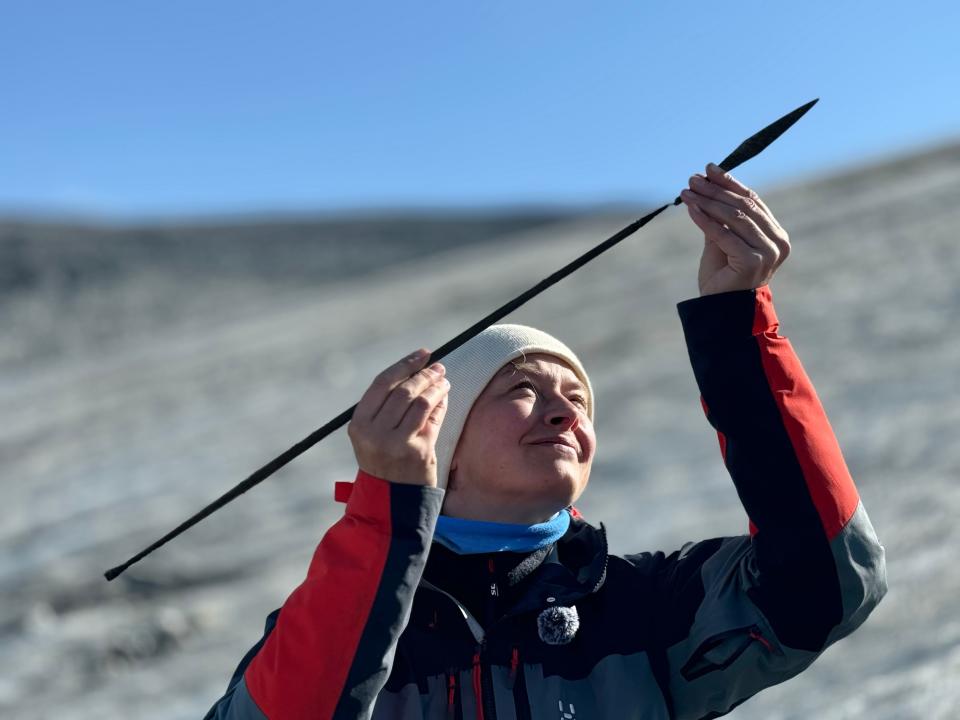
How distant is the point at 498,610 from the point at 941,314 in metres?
6.13

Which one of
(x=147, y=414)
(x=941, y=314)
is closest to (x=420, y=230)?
(x=147, y=414)

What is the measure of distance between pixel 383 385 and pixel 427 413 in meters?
0.06

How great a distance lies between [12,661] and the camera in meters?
5.16

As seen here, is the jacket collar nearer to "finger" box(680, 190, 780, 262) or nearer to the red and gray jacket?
the red and gray jacket

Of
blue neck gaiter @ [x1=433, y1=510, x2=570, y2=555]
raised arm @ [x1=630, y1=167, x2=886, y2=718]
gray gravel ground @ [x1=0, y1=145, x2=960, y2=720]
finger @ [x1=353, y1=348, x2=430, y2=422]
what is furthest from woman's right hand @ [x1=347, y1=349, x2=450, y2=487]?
gray gravel ground @ [x1=0, y1=145, x2=960, y2=720]

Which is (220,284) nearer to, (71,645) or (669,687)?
(71,645)

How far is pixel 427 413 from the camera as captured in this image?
148 cm

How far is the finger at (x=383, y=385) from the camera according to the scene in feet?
4.89

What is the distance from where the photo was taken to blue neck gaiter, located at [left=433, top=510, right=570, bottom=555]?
5.61 feet

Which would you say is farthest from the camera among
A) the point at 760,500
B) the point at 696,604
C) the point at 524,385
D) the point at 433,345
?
the point at 433,345

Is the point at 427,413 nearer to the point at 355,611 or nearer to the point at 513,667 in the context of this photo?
the point at 355,611

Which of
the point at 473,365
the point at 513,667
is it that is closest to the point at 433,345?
the point at 473,365

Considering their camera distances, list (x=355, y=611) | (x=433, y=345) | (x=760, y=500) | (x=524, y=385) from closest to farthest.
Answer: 1. (x=355, y=611)
2. (x=760, y=500)
3. (x=524, y=385)
4. (x=433, y=345)

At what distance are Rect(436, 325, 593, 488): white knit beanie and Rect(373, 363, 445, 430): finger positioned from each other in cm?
31
